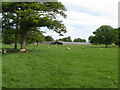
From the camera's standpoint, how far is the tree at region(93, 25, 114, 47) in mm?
58219

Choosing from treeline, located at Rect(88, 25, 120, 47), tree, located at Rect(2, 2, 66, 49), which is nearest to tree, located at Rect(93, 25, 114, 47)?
treeline, located at Rect(88, 25, 120, 47)

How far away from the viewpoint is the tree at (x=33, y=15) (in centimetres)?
1647

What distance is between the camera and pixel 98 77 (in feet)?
21.6

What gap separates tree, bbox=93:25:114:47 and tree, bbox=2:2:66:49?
136 feet

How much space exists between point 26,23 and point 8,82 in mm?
12369

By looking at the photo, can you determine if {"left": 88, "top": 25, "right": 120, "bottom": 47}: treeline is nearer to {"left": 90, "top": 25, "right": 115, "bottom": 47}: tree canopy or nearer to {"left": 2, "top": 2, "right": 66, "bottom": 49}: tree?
{"left": 90, "top": 25, "right": 115, "bottom": 47}: tree canopy

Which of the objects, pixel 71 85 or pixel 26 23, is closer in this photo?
pixel 71 85

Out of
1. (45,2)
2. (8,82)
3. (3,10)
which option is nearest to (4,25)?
(3,10)

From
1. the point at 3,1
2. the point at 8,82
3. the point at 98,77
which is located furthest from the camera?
the point at 3,1

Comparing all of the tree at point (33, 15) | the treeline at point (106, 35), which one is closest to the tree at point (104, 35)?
the treeline at point (106, 35)

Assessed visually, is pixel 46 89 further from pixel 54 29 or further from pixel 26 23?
pixel 54 29

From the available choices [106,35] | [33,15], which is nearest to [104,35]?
[106,35]

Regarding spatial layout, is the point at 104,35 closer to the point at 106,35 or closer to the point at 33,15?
the point at 106,35

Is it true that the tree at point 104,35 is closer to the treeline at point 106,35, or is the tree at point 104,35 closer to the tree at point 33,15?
the treeline at point 106,35
